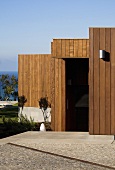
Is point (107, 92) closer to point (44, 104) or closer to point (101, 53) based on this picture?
point (101, 53)

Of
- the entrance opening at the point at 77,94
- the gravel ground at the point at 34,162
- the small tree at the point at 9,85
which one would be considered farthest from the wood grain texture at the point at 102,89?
the small tree at the point at 9,85

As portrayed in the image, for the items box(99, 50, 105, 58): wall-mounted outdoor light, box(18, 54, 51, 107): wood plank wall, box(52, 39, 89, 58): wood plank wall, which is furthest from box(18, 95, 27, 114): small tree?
box(99, 50, 105, 58): wall-mounted outdoor light

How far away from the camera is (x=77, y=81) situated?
18.4 metres

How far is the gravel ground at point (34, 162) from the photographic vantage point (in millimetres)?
8766

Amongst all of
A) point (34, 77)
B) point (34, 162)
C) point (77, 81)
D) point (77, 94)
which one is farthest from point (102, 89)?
point (34, 77)

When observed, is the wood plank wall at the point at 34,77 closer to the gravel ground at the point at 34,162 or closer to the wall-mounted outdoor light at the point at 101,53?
the wall-mounted outdoor light at the point at 101,53

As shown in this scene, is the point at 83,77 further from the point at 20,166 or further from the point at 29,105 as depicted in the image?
the point at 20,166

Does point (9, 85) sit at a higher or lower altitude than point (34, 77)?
higher

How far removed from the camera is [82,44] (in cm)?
1648

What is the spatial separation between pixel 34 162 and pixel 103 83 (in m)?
5.72

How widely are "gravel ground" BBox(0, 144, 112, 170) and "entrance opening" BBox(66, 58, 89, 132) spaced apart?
7368 millimetres

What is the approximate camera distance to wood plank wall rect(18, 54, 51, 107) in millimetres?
21719

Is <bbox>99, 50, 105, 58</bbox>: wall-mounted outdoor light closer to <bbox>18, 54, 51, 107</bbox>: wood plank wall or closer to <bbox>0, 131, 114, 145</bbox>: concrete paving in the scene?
<bbox>0, 131, 114, 145</bbox>: concrete paving

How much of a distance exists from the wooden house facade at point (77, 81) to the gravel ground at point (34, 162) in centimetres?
378
